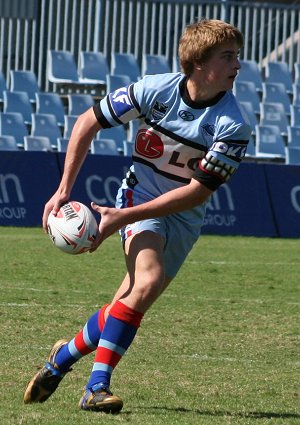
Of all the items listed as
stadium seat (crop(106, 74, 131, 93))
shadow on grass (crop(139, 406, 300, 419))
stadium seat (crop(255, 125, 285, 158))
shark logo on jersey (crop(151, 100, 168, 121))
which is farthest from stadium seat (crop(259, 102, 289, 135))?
shadow on grass (crop(139, 406, 300, 419))

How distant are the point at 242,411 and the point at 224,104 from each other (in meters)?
1.61

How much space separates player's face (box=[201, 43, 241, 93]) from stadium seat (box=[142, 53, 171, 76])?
17.4 m

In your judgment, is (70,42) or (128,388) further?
(70,42)

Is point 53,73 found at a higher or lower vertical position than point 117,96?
lower

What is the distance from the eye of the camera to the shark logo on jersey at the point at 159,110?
5941 millimetres

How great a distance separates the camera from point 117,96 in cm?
600

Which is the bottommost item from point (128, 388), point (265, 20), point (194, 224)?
point (265, 20)

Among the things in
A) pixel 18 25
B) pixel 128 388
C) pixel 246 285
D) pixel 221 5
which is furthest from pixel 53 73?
pixel 128 388

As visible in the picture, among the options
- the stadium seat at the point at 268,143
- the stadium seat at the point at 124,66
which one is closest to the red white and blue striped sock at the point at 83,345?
the stadium seat at the point at 268,143

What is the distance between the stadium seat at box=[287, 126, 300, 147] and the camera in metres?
22.4

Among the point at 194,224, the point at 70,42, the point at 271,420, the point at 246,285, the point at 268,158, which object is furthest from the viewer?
the point at 70,42

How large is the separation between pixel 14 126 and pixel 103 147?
1.73 meters

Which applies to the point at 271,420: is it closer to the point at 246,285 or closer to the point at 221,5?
the point at 246,285

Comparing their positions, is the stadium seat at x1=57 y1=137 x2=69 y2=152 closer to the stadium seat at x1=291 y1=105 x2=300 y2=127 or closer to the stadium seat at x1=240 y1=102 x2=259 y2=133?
the stadium seat at x1=240 y1=102 x2=259 y2=133
